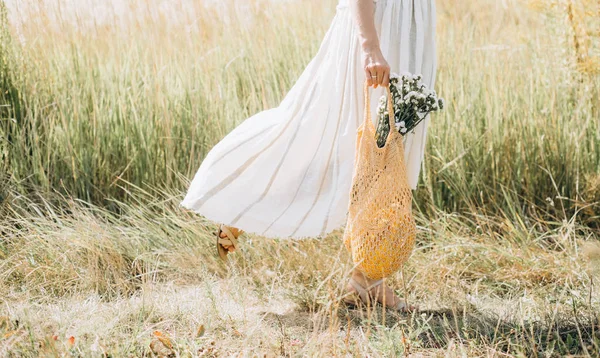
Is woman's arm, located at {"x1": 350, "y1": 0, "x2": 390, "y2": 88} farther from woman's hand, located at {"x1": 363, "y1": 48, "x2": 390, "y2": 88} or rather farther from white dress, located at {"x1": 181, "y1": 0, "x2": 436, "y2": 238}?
white dress, located at {"x1": 181, "y1": 0, "x2": 436, "y2": 238}

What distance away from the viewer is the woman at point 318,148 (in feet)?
9.63

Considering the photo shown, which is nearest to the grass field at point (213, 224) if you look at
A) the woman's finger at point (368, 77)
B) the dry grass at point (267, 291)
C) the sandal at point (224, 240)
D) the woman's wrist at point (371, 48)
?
the dry grass at point (267, 291)

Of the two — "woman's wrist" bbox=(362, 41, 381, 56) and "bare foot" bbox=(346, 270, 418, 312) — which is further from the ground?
"woman's wrist" bbox=(362, 41, 381, 56)

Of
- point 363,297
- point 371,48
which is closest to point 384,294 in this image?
point 363,297

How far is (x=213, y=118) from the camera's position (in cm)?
425

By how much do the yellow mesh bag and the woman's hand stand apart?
0.04 meters

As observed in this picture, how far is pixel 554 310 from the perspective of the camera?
121 inches

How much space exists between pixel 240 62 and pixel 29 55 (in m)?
1.27

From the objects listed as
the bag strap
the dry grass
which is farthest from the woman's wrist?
the dry grass

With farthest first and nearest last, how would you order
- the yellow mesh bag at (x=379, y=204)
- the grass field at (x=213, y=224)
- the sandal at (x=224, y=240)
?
the sandal at (x=224, y=240)
the grass field at (x=213, y=224)
the yellow mesh bag at (x=379, y=204)

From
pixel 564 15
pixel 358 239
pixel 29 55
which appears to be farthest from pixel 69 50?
pixel 564 15

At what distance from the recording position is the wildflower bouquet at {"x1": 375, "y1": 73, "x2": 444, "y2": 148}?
2754 millimetres

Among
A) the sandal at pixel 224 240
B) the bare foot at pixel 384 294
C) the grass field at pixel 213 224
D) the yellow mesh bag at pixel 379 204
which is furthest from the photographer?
the sandal at pixel 224 240

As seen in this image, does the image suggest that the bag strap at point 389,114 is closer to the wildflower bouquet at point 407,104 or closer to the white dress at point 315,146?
the wildflower bouquet at point 407,104
